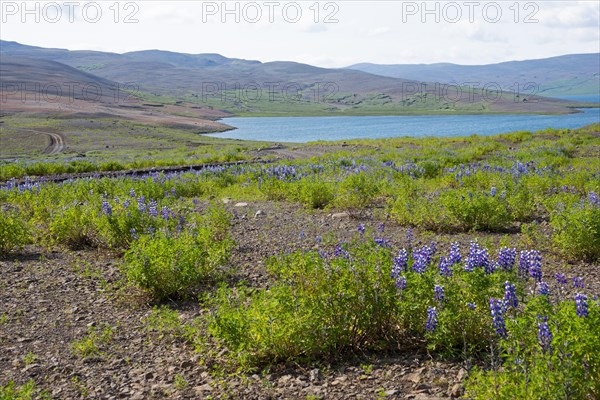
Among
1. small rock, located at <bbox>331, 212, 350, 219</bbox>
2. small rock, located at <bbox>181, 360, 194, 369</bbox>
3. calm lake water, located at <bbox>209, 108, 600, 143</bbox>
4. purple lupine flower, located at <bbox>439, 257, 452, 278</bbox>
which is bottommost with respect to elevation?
small rock, located at <bbox>181, 360, 194, 369</bbox>

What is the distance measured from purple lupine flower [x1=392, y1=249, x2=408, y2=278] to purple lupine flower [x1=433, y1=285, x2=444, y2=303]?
434mm

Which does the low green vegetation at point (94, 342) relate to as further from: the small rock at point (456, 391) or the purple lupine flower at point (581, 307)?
the purple lupine flower at point (581, 307)

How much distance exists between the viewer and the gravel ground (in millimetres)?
4238

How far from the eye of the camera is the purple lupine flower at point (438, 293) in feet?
13.8

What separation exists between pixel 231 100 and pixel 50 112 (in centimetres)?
10767

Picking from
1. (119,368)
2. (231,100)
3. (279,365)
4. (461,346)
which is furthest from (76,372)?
(231,100)

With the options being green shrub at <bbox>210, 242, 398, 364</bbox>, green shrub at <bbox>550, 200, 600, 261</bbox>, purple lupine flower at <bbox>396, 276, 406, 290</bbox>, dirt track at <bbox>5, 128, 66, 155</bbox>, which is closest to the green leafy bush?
green shrub at <bbox>210, 242, 398, 364</bbox>

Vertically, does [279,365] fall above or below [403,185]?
below

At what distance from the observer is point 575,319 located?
340cm

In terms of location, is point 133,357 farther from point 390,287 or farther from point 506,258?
point 506,258

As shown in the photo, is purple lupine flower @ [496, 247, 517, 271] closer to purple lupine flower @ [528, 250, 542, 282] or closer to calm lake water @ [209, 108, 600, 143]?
purple lupine flower @ [528, 250, 542, 282]

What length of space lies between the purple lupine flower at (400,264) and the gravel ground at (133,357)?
65 cm

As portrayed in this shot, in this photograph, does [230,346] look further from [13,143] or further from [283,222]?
[13,143]

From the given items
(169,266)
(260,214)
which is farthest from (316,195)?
(169,266)
